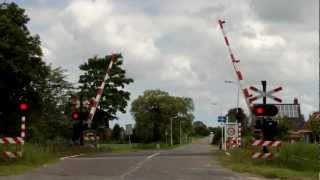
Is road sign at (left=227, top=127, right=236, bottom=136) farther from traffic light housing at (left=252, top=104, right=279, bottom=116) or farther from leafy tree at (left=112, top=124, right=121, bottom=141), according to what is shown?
leafy tree at (left=112, top=124, right=121, bottom=141)

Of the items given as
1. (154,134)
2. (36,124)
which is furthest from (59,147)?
(154,134)

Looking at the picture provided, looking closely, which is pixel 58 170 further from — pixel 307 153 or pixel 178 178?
pixel 307 153

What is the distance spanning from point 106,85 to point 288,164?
212ft

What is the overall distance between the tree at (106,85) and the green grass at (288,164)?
54.9 meters

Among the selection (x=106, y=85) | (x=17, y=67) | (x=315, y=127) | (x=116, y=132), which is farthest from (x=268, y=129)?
(x=116, y=132)

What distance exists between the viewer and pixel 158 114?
168 meters

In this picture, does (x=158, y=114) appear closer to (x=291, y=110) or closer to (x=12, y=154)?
(x=291, y=110)

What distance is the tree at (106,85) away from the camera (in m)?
91.1

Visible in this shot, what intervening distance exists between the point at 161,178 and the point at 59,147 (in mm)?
28243

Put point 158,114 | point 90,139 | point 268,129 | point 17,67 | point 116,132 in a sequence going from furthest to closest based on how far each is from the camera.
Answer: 1. point 116,132
2. point 158,114
3. point 90,139
4. point 17,67
5. point 268,129

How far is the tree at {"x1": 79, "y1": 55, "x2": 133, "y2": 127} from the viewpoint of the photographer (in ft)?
299

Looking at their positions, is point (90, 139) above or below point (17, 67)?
below

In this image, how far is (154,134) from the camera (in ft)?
522

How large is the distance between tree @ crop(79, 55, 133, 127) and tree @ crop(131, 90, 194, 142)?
5838 cm
